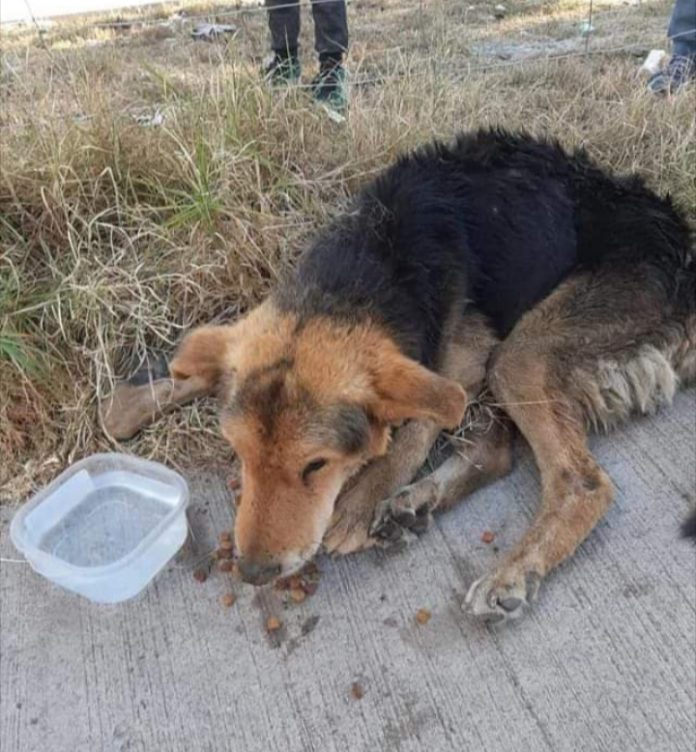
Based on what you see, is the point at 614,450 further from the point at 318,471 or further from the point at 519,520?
the point at 318,471

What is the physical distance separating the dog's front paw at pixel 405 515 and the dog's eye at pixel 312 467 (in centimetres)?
43

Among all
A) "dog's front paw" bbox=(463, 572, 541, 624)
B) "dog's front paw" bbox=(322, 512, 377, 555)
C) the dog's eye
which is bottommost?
"dog's front paw" bbox=(322, 512, 377, 555)

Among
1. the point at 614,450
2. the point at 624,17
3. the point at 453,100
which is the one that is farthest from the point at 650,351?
the point at 624,17

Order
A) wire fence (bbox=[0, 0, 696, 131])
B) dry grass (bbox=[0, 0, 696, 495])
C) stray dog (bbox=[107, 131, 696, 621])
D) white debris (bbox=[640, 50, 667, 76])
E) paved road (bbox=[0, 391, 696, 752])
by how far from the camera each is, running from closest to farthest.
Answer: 1. paved road (bbox=[0, 391, 696, 752])
2. stray dog (bbox=[107, 131, 696, 621])
3. dry grass (bbox=[0, 0, 696, 495])
4. wire fence (bbox=[0, 0, 696, 131])
5. white debris (bbox=[640, 50, 667, 76])

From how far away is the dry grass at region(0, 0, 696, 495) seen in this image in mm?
3238

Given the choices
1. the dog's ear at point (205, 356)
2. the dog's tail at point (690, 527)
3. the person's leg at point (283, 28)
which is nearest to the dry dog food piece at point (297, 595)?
the dog's ear at point (205, 356)

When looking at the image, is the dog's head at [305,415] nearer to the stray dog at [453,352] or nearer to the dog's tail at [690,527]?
the stray dog at [453,352]

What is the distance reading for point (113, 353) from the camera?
336 cm

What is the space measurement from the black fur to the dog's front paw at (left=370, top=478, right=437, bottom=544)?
19.6 inches

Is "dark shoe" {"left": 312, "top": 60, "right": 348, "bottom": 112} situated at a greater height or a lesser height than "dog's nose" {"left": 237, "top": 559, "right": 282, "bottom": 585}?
greater

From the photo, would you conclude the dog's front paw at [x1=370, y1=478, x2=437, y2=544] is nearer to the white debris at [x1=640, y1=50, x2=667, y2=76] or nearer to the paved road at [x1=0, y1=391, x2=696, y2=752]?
the paved road at [x1=0, y1=391, x2=696, y2=752]

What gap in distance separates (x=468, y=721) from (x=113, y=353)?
2.09m

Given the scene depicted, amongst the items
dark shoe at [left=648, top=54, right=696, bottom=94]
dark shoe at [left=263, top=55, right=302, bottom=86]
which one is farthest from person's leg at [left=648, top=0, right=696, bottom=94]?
dark shoe at [left=263, top=55, right=302, bottom=86]

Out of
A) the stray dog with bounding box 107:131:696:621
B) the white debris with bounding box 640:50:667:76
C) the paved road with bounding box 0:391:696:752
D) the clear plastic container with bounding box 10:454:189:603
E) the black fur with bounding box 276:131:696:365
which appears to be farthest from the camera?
the white debris with bounding box 640:50:667:76
